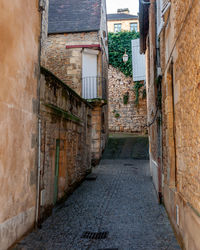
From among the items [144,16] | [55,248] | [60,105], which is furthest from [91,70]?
[55,248]

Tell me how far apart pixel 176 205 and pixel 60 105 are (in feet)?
12.6

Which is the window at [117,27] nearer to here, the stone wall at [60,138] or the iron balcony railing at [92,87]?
the iron balcony railing at [92,87]

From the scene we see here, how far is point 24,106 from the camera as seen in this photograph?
4.54 metres

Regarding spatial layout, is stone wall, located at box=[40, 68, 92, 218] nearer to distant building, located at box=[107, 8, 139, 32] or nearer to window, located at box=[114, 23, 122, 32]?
distant building, located at box=[107, 8, 139, 32]

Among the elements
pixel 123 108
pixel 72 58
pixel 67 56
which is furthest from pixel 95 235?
pixel 123 108

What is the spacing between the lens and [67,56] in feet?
45.5

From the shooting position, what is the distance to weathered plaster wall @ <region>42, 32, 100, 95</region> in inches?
539

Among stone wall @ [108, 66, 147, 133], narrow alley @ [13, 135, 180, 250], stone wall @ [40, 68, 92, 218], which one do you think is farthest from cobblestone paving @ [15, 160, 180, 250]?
stone wall @ [108, 66, 147, 133]

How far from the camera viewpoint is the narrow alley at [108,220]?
13.8 feet

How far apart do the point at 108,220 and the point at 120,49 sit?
19.2 m

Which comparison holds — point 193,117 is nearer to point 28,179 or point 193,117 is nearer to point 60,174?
point 28,179

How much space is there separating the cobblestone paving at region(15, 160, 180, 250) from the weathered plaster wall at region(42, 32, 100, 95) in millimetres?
6555

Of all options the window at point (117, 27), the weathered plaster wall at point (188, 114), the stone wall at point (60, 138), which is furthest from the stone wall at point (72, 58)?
the window at point (117, 27)

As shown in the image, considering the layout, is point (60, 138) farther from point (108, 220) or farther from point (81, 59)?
point (81, 59)
